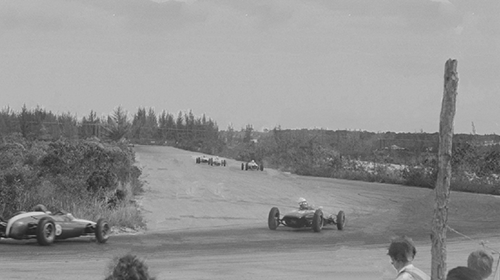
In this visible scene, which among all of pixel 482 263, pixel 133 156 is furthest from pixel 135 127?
pixel 482 263

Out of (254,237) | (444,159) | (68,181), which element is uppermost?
(444,159)

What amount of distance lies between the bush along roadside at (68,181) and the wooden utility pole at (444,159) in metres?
17.2

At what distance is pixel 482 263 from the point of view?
684cm

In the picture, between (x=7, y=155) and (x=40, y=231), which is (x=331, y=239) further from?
(x=7, y=155)

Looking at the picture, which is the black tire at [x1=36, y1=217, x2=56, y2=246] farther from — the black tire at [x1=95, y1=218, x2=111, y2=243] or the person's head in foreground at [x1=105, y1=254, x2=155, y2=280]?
the person's head in foreground at [x1=105, y1=254, x2=155, y2=280]

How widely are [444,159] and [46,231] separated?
13585 mm

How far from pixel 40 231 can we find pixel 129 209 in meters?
6.13

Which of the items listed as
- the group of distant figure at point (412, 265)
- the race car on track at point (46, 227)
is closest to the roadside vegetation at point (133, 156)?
the race car on track at point (46, 227)

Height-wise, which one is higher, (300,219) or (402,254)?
(402,254)

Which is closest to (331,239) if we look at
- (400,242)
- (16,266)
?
(16,266)

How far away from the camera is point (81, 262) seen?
52.2 ft

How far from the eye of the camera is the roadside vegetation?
76.6 ft

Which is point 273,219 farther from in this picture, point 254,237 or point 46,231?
point 46,231

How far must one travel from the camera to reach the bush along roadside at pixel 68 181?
22469 millimetres
